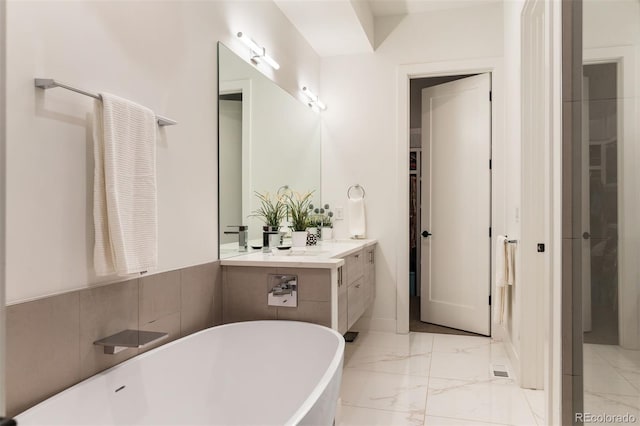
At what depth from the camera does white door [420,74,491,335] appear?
393cm

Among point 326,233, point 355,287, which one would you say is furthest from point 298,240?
point 326,233

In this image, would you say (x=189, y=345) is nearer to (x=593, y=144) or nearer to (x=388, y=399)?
(x=388, y=399)

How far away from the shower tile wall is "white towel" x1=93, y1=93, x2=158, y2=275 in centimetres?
16

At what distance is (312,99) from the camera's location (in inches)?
151

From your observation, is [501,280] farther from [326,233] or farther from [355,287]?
[326,233]

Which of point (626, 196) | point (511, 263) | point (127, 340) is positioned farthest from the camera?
point (511, 263)

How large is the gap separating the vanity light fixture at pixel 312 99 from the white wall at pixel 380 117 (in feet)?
0.62

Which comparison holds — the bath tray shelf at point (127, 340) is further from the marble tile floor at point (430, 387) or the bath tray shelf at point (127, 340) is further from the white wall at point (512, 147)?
the white wall at point (512, 147)

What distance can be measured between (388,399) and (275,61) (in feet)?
7.88

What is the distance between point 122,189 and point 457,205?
3320 millimetres

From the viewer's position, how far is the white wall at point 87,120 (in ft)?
4.12

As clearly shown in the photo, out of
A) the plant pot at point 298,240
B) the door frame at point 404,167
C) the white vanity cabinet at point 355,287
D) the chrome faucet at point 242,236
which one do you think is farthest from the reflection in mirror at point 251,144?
the door frame at point 404,167

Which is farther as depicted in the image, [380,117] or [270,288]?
[380,117]

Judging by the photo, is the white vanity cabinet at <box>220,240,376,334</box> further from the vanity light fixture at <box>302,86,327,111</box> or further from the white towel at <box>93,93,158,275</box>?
the vanity light fixture at <box>302,86,327,111</box>
